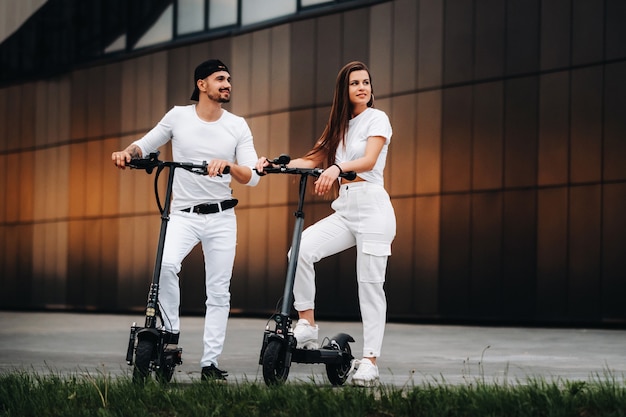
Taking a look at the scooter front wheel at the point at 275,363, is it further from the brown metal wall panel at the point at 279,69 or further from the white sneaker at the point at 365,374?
the brown metal wall panel at the point at 279,69

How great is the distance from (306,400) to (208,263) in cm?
250

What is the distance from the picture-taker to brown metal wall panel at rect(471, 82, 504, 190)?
19.7 meters

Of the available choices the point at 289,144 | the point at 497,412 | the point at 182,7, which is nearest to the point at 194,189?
the point at 497,412

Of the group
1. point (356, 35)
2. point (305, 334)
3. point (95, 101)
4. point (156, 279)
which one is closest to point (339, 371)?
point (305, 334)

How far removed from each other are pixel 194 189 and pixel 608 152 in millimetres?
11652

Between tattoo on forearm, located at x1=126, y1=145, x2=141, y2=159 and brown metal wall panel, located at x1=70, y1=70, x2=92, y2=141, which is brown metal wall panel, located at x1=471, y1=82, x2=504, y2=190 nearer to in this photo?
brown metal wall panel, located at x1=70, y1=70, x2=92, y2=141

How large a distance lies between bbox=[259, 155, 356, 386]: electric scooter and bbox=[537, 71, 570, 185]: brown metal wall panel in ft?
39.1

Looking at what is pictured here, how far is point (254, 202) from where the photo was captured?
2434 cm

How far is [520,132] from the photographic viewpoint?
19359 mm

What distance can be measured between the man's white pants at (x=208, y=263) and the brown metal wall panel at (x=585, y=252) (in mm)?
11324

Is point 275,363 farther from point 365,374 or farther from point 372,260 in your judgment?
point 372,260

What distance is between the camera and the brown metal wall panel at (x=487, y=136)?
19.7m

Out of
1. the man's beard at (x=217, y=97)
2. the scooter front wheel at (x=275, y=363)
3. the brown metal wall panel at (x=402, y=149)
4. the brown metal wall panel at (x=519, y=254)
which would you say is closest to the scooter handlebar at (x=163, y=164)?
the man's beard at (x=217, y=97)

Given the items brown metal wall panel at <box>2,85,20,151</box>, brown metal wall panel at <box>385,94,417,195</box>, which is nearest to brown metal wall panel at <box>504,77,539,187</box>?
brown metal wall panel at <box>385,94,417,195</box>
